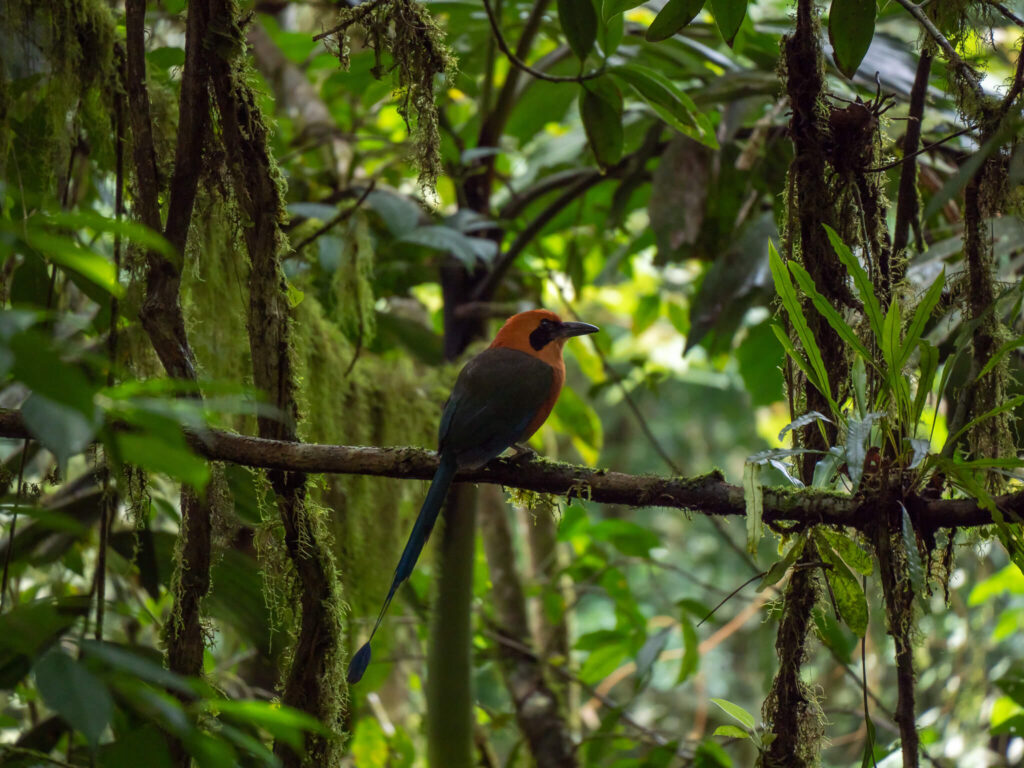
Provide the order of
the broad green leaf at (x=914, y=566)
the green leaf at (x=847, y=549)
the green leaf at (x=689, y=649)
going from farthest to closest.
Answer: the green leaf at (x=689, y=649), the green leaf at (x=847, y=549), the broad green leaf at (x=914, y=566)

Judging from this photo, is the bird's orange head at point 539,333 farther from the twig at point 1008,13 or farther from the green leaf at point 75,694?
the green leaf at point 75,694

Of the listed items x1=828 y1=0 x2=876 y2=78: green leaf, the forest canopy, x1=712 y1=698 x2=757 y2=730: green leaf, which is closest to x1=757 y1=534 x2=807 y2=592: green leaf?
the forest canopy

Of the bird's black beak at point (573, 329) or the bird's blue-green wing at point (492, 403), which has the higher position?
the bird's black beak at point (573, 329)

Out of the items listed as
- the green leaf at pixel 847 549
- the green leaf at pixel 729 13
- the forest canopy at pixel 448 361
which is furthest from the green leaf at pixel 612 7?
the green leaf at pixel 847 549

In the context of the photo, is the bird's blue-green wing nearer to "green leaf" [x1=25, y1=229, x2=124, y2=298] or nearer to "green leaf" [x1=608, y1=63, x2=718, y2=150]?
"green leaf" [x1=608, y1=63, x2=718, y2=150]

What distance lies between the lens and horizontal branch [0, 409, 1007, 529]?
1.33 meters

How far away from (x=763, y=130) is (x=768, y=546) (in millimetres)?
5846

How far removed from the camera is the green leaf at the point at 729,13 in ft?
5.29

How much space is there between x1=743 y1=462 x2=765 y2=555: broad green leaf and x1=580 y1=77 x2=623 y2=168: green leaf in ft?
3.68

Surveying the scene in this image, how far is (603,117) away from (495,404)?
0.79m

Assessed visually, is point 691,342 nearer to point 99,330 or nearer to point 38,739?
point 99,330

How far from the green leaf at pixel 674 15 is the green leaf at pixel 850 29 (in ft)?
0.81

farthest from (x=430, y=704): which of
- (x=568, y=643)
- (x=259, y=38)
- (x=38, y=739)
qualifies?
(x=259, y=38)

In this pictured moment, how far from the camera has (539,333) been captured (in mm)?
2918
